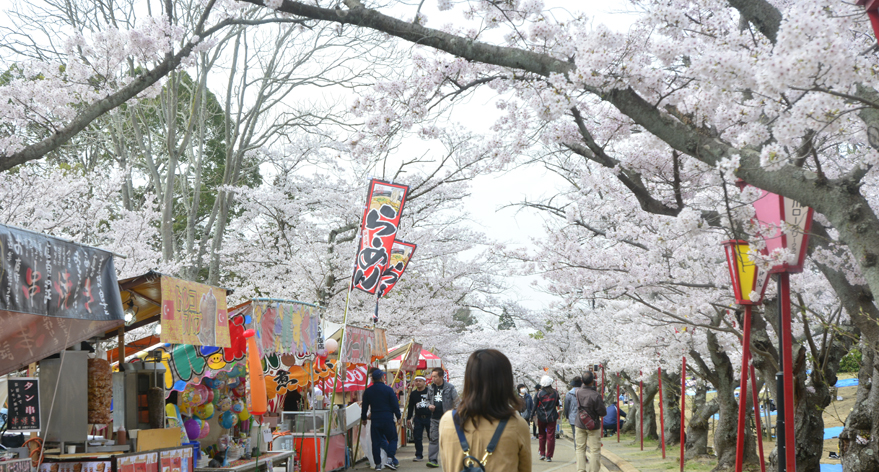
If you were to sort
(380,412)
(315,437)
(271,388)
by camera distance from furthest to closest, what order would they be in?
(380,412)
(315,437)
(271,388)

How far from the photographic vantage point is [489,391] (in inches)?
141

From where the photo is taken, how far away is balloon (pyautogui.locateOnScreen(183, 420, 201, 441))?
859 centimetres

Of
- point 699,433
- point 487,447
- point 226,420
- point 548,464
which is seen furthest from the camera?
point 699,433

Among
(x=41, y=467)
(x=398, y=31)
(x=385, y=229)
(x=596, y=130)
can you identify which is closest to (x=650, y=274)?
(x=596, y=130)

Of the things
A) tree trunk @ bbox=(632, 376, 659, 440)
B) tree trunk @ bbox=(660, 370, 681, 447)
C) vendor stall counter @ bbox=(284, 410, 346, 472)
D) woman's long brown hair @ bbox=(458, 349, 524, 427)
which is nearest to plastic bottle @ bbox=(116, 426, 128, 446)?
vendor stall counter @ bbox=(284, 410, 346, 472)

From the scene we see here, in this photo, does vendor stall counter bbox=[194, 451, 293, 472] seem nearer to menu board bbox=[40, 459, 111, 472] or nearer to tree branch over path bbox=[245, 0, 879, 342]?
menu board bbox=[40, 459, 111, 472]

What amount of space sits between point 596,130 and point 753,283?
2572mm

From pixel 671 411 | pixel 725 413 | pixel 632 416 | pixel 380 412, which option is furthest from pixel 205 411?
pixel 632 416

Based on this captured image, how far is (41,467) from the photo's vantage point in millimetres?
6836

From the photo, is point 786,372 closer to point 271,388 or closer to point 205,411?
point 205,411

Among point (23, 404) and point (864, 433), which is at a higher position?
point (23, 404)

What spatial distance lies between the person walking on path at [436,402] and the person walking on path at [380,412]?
51.4 inches

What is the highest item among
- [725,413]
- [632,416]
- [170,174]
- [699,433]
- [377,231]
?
[170,174]

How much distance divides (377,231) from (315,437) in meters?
3.61
